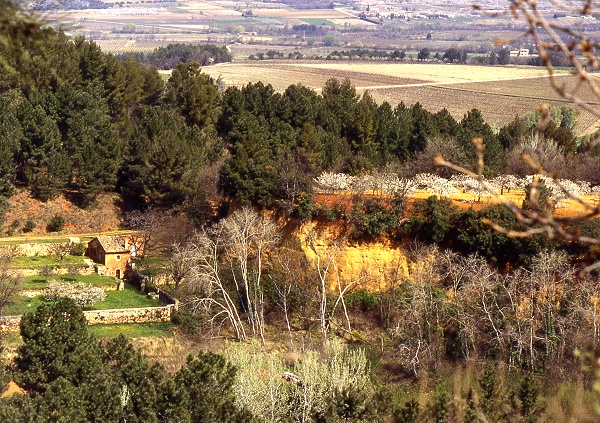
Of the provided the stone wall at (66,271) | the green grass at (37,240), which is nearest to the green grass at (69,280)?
the stone wall at (66,271)

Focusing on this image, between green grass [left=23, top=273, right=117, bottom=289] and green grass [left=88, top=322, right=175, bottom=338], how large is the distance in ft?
11.2

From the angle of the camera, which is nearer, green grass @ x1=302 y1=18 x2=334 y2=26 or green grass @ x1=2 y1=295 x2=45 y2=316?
green grass @ x1=2 y1=295 x2=45 y2=316

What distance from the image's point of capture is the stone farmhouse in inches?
1313

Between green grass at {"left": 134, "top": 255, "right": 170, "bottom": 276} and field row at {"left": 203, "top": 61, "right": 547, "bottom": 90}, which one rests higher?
green grass at {"left": 134, "top": 255, "right": 170, "bottom": 276}

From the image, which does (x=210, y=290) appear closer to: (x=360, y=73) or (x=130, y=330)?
(x=130, y=330)

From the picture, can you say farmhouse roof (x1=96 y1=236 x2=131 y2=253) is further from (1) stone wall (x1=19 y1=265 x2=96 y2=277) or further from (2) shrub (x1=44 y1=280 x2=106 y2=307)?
(2) shrub (x1=44 y1=280 x2=106 y2=307)

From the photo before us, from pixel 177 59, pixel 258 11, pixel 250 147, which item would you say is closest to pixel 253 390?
pixel 250 147

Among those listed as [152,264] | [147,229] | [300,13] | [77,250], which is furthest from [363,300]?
[300,13]

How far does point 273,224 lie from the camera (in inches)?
1224

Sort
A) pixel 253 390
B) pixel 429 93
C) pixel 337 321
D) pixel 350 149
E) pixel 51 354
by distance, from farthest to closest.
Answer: pixel 429 93, pixel 350 149, pixel 337 321, pixel 51 354, pixel 253 390

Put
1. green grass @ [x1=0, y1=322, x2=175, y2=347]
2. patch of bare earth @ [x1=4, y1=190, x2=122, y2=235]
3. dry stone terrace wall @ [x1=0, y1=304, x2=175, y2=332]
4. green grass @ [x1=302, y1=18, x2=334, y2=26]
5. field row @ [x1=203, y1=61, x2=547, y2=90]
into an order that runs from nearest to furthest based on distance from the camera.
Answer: green grass @ [x1=0, y1=322, x2=175, y2=347] → dry stone terrace wall @ [x1=0, y1=304, x2=175, y2=332] → patch of bare earth @ [x1=4, y1=190, x2=122, y2=235] → field row @ [x1=203, y1=61, x2=547, y2=90] → green grass @ [x1=302, y1=18, x2=334, y2=26]

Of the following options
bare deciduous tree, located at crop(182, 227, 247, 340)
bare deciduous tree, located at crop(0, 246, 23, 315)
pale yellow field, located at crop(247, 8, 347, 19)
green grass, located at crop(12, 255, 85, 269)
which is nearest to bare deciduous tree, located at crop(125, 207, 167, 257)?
green grass, located at crop(12, 255, 85, 269)

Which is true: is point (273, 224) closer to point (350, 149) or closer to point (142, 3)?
point (350, 149)

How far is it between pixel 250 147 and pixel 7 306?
36.0ft
